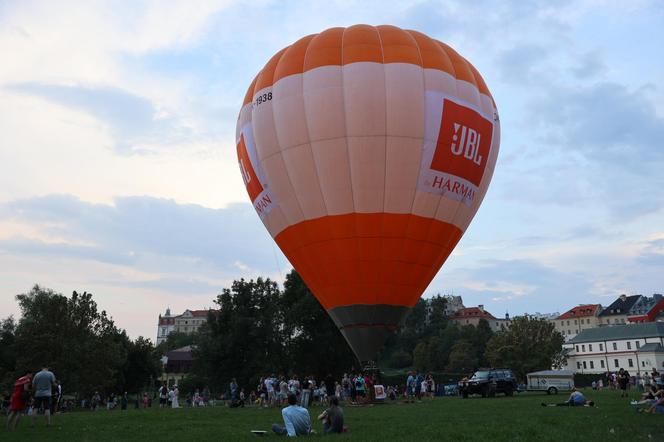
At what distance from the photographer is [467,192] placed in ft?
66.7

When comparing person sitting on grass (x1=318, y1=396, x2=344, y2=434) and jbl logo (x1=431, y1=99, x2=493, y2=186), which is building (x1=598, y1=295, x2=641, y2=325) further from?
person sitting on grass (x1=318, y1=396, x2=344, y2=434)

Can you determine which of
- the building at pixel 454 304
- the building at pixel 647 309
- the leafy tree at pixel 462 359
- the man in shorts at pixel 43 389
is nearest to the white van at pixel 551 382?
the man in shorts at pixel 43 389

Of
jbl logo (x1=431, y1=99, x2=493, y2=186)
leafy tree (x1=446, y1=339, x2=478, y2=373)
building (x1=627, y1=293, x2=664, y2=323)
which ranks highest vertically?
building (x1=627, y1=293, x2=664, y2=323)

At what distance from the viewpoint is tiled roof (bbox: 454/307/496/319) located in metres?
158

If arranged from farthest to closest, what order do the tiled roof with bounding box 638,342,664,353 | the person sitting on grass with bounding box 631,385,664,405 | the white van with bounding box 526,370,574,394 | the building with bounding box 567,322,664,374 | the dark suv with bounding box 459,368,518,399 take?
the building with bounding box 567,322,664,374 < the tiled roof with bounding box 638,342,664,353 < the white van with bounding box 526,370,574,394 < the dark suv with bounding box 459,368,518,399 < the person sitting on grass with bounding box 631,385,664,405

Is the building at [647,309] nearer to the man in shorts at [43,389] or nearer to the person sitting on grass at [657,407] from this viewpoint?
the person sitting on grass at [657,407]

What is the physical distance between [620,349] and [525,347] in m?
38.5

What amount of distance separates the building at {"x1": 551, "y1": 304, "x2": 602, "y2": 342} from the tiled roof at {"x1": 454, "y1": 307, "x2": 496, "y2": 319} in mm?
21095

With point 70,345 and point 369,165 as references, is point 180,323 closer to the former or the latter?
point 70,345

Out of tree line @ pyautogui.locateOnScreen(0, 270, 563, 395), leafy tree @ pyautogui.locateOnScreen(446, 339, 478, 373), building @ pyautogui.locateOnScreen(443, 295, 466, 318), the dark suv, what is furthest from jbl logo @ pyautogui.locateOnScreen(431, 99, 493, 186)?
building @ pyautogui.locateOnScreen(443, 295, 466, 318)

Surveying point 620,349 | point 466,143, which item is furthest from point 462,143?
point 620,349

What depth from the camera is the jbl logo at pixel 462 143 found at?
19234mm

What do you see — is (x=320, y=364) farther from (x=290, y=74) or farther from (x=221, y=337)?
(x=290, y=74)

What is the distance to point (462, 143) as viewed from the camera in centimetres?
1962
